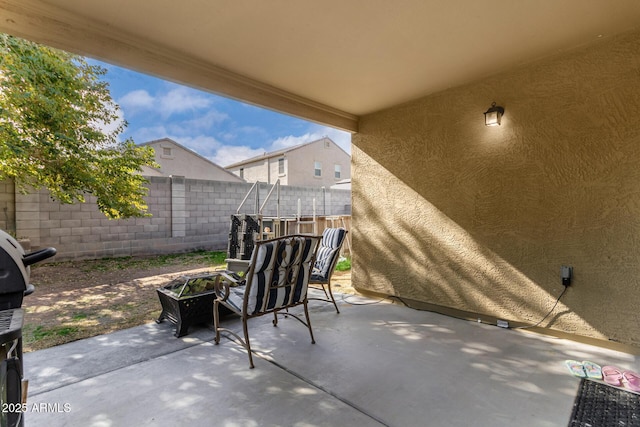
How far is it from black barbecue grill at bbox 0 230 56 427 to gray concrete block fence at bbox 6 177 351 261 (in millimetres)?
5513

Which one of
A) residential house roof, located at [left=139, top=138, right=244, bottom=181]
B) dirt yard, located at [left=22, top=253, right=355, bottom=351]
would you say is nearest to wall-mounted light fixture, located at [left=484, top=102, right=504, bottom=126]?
dirt yard, located at [left=22, top=253, right=355, bottom=351]

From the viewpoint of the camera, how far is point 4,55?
3.75m

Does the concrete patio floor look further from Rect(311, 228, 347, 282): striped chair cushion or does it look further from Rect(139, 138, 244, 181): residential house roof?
Rect(139, 138, 244, 181): residential house roof

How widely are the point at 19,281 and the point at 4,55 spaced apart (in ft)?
13.8

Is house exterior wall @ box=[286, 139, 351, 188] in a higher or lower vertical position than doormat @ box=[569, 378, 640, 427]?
higher

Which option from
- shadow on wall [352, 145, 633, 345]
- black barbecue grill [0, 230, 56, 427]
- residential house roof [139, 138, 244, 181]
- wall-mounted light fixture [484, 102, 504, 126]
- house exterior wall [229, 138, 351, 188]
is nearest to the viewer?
black barbecue grill [0, 230, 56, 427]

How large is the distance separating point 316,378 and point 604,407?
1.82 m

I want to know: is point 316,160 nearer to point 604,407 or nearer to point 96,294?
point 96,294

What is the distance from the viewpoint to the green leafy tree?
394 centimetres

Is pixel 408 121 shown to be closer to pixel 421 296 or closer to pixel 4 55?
pixel 421 296

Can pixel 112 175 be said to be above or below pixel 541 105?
below

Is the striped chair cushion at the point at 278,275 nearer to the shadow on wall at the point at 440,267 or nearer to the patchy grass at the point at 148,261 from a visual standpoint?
the shadow on wall at the point at 440,267

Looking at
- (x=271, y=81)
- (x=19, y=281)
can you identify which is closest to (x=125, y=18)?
(x=271, y=81)

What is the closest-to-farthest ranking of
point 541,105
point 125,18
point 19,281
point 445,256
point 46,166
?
1. point 19,281
2. point 125,18
3. point 541,105
4. point 445,256
5. point 46,166
